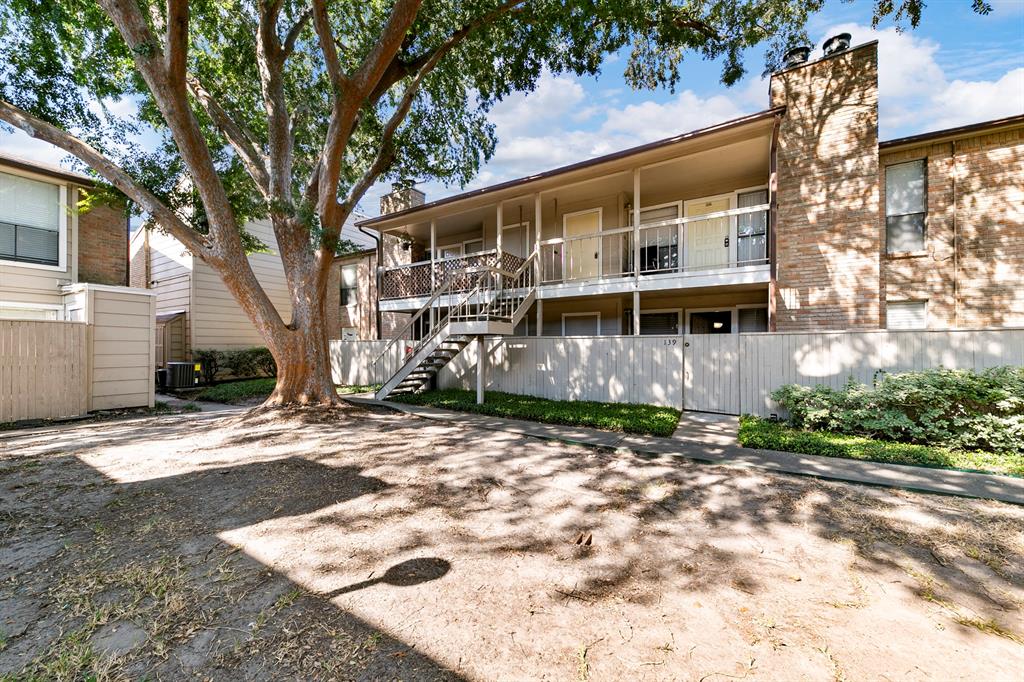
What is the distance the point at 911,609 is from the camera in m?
2.42

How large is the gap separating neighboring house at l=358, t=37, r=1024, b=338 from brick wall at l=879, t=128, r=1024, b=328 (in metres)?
0.02

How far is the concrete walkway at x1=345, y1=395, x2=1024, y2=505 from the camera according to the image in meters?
4.43

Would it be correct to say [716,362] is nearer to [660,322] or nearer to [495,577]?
[660,322]

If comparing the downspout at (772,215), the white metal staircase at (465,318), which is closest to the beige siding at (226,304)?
the white metal staircase at (465,318)

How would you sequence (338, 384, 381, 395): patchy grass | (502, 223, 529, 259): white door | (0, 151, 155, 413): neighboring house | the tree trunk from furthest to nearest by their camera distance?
(502, 223, 529, 259): white door → (338, 384, 381, 395): patchy grass → the tree trunk → (0, 151, 155, 413): neighboring house

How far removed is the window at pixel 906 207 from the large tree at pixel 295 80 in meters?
3.49

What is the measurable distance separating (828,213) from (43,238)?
1897cm

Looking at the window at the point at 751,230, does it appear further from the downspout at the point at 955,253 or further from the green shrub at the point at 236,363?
the green shrub at the point at 236,363

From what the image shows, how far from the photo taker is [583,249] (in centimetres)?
1268

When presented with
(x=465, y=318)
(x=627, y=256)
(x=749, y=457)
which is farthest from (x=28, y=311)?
(x=749, y=457)

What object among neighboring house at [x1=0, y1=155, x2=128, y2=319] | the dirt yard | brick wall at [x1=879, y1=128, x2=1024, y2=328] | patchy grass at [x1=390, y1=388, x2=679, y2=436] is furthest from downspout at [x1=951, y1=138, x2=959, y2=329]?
neighboring house at [x1=0, y1=155, x2=128, y2=319]

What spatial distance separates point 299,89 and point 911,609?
48.5ft

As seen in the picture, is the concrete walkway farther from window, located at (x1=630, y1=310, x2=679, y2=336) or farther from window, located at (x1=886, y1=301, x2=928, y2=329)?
window, located at (x1=886, y1=301, x2=928, y2=329)

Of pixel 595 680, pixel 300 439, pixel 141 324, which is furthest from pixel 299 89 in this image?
pixel 595 680
